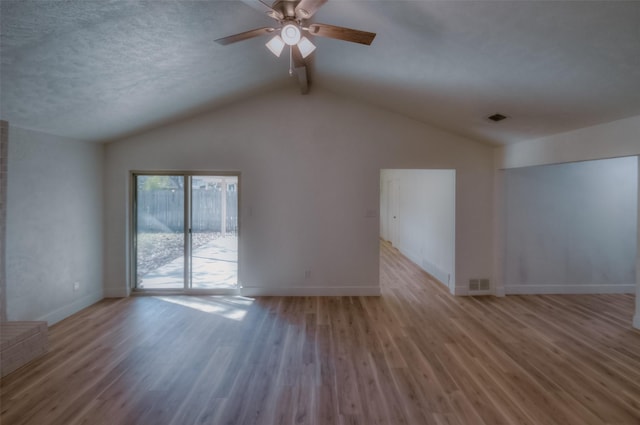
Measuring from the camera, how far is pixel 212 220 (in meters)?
5.08

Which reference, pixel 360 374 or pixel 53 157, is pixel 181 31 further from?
pixel 360 374

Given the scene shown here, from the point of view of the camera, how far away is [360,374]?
2785mm

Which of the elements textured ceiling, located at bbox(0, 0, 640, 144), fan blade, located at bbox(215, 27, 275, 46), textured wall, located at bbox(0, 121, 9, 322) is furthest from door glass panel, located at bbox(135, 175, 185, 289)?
fan blade, located at bbox(215, 27, 275, 46)

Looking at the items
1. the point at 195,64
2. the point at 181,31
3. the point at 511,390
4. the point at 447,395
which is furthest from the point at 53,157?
the point at 511,390

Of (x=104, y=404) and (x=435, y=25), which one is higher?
(x=435, y=25)

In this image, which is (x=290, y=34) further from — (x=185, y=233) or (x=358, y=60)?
(x=185, y=233)

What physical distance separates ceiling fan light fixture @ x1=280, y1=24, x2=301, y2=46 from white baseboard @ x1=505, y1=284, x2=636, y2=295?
16.4ft

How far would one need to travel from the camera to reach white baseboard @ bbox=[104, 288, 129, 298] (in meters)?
4.91

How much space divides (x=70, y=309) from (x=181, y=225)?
1.81m

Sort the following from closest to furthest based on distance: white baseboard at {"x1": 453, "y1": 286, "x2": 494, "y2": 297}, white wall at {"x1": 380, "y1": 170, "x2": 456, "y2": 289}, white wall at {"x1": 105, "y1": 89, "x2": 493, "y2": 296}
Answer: white wall at {"x1": 105, "y1": 89, "x2": 493, "y2": 296} < white baseboard at {"x1": 453, "y1": 286, "x2": 494, "y2": 297} < white wall at {"x1": 380, "y1": 170, "x2": 456, "y2": 289}

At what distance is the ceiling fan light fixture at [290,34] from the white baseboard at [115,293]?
4.70 metres

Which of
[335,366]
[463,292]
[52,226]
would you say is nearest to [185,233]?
[52,226]

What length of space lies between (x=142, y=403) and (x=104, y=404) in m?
0.29

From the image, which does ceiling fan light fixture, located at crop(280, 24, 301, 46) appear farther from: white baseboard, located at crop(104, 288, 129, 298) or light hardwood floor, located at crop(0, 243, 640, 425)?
white baseboard, located at crop(104, 288, 129, 298)
